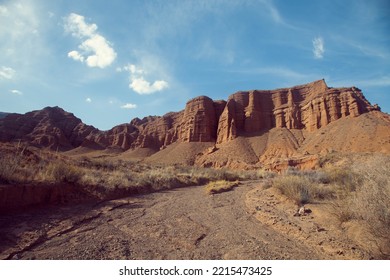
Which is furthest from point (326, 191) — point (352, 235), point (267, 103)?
point (267, 103)

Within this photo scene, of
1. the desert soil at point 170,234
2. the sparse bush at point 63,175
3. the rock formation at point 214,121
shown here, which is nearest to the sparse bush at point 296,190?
the desert soil at point 170,234

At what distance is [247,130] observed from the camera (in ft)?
242

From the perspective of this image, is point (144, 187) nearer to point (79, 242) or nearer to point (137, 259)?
point (79, 242)

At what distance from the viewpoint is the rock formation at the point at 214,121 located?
6173 cm

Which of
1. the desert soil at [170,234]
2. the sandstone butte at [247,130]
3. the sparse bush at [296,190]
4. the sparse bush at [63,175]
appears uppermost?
the sandstone butte at [247,130]

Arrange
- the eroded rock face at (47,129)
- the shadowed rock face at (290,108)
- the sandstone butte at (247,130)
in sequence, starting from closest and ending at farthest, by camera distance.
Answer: the sandstone butte at (247,130) → the shadowed rock face at (290,108) → the eroded rock face at (47,129)

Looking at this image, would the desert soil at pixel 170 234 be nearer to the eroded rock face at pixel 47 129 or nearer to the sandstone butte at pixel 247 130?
the sandstone butte at pixel 247 130

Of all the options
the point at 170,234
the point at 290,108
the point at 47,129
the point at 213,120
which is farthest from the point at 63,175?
the point at 47,129

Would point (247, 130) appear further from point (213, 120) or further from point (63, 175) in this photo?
point (63, 175)

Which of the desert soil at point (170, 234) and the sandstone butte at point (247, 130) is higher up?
the sandstone butte at point (247, 130)

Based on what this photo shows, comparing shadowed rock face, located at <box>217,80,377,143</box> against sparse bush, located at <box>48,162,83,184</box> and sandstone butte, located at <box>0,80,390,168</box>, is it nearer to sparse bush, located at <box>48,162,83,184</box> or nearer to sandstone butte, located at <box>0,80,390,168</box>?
sandstone butte, located at <box>0,80,390,168</box>

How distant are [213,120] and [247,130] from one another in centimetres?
1293
